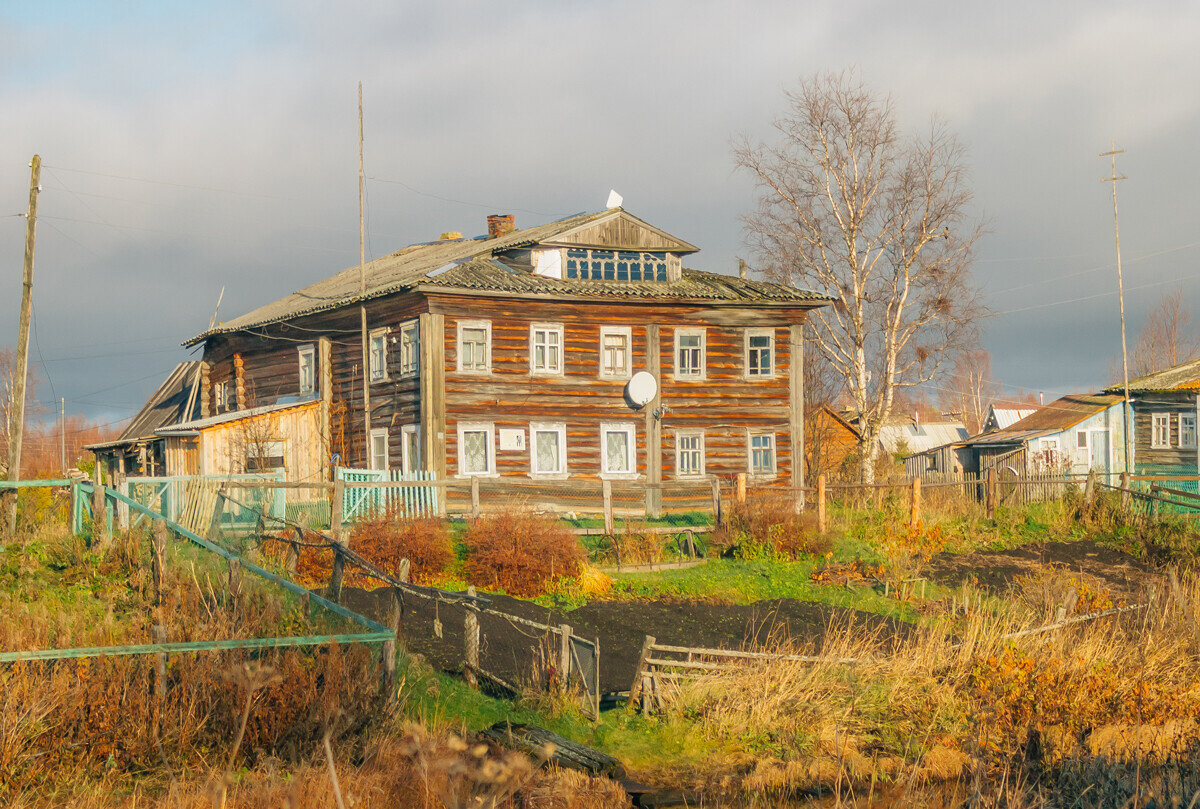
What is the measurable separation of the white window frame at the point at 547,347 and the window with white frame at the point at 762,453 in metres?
5.73

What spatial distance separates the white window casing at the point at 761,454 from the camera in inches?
1211

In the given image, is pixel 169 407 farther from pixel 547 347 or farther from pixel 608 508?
pixel 608 508

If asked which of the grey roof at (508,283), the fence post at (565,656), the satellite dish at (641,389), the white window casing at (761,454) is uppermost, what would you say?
the grey roof at (508,283)

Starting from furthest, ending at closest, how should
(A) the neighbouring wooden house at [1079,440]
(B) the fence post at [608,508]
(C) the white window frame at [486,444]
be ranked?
(A) the neighbouring wooden house at [1079,440] → (C) the white window frame at [486,444] → (B) the fence post at [608,508]

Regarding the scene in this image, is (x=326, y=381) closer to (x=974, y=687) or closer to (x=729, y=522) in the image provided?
(x=729, y=522)

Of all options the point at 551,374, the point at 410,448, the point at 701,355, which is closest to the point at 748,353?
the point at 701,355

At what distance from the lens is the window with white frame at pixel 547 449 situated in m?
29.0

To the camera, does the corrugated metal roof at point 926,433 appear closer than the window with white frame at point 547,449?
No

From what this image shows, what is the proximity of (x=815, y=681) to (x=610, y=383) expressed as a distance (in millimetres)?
18148

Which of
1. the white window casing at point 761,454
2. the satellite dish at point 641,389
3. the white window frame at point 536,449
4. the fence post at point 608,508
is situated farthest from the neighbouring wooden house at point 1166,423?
the fence post at point 608,508

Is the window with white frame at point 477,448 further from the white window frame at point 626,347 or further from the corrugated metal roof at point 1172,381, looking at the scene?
the corrugated metal roof at point 1172,381

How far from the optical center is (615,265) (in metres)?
31.2

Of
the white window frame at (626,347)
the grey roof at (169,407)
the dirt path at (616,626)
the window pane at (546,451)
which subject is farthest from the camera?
the grey roof at (169,407)

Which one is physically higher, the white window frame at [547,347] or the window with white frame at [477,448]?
the white window frame at [547,347]
